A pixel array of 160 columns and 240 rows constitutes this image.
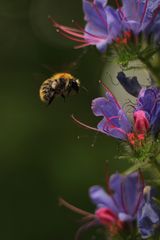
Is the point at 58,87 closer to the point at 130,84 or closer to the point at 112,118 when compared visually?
the point at 130,84

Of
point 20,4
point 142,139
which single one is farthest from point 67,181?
point 142,139

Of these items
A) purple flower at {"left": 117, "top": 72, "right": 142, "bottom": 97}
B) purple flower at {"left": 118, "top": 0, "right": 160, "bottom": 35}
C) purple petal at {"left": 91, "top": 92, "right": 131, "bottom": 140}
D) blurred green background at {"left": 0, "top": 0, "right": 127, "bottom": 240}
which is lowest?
blurred green background at {"left": 0, "top": 0, "right": 127, "bottom": 240}

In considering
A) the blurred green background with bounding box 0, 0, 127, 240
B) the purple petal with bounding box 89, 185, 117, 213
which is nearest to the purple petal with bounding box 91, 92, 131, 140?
the purple petal with bounding box 89, 185, 117, 213

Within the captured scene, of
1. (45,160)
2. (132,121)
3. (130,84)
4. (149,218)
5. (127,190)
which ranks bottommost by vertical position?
(45,160)

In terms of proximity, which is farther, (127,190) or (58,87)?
(58,87)

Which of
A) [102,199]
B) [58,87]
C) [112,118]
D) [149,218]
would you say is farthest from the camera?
[58,87]

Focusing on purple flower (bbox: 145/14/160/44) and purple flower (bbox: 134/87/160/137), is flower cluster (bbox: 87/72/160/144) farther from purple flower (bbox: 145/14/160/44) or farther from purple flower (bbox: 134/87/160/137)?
purple flower (bbox: 145/14/160/44)

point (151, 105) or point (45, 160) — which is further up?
point (151, 105)

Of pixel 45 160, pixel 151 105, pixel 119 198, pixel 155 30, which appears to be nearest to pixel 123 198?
Answer: pixel 119 198
